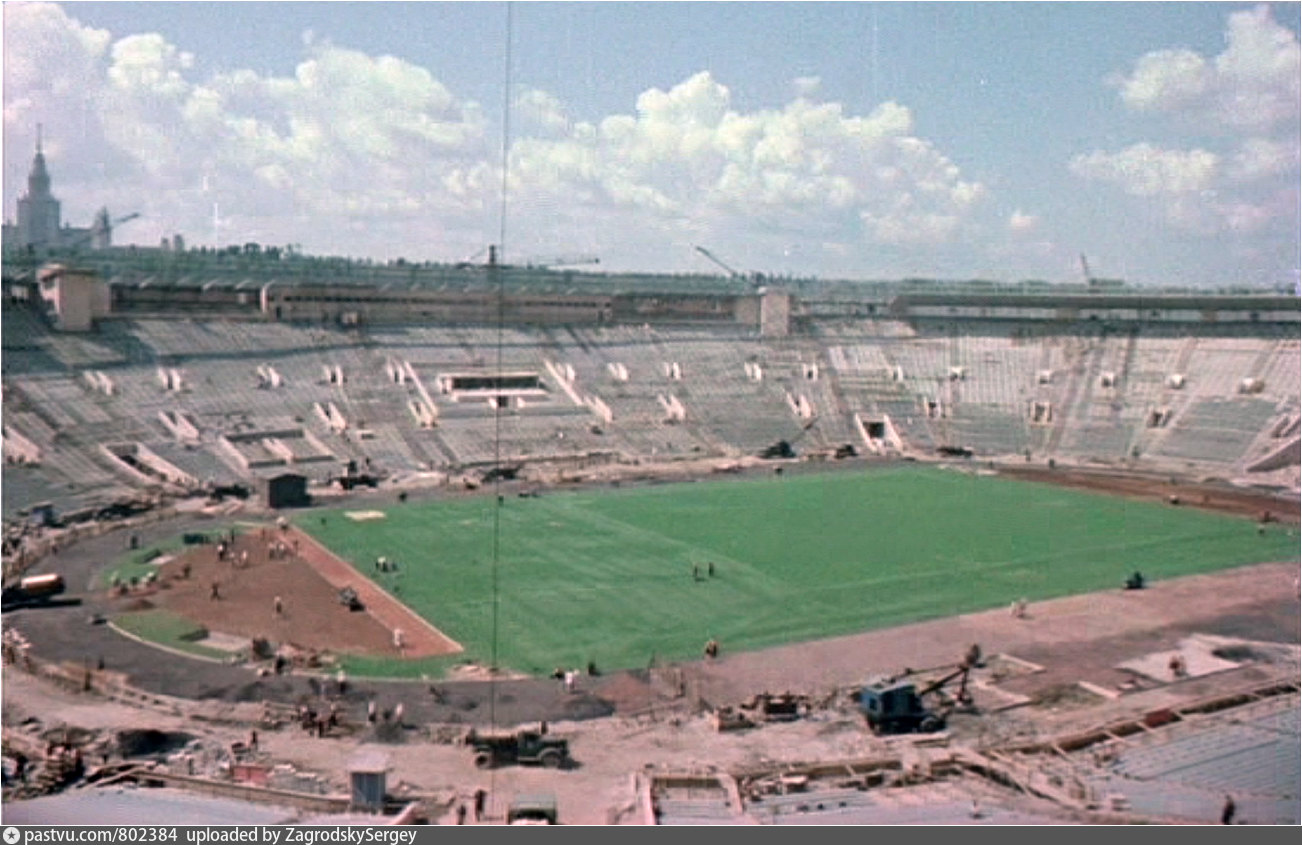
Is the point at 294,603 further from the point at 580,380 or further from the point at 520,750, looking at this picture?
the point at 580,380

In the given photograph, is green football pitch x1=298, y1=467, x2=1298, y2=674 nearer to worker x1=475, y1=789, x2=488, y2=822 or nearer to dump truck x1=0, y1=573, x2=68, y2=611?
worker x1=475, y1=789, x2=488, y2=822

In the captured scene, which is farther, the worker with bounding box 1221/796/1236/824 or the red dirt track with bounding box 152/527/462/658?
the red dirt track with bounding box 152/527/462/658

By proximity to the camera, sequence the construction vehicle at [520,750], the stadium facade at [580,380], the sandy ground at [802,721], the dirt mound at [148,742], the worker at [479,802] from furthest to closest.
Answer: the stadium facade at [580,380], the dirt mound at [148,742], the construction vehicle at [520,750], the sandy ground at [802,721], the worker at [479,802]

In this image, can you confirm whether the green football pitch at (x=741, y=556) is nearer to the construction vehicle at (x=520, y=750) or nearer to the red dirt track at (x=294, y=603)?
the red dirt track at (x=294, y=603)

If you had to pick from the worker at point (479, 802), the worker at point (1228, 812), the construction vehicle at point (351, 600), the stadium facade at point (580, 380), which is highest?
the stadium facade at point (580, 380)

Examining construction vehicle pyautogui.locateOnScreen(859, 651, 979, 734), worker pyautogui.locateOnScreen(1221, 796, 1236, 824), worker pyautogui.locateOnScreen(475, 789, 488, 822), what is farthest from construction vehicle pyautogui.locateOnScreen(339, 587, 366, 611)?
worker pyautogui.locateOnScreen(1221, 796, 1236, 824)

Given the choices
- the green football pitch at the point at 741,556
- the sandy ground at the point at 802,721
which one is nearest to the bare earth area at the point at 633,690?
the sandy ground at the point at 802,721

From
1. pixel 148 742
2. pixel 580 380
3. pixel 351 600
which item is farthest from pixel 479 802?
pixel 580 380
